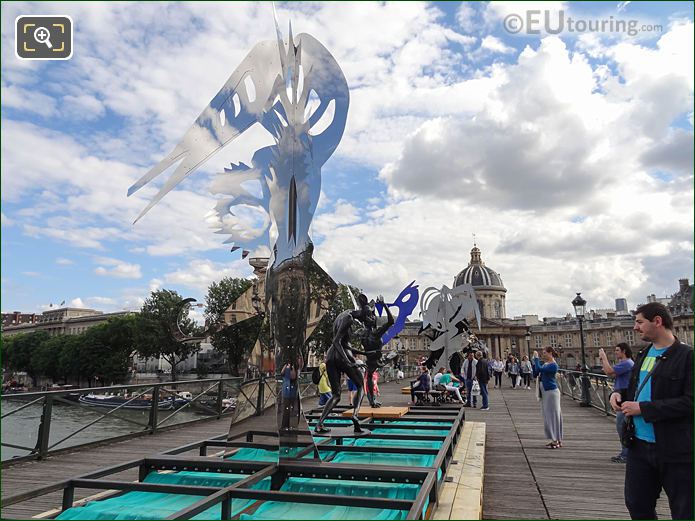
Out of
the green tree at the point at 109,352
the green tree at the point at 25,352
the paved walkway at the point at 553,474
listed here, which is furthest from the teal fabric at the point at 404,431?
the green tree at the point at 25,352

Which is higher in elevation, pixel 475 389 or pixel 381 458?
pixel 381 458

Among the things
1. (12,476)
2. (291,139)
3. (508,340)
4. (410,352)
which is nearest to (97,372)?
(12,476)

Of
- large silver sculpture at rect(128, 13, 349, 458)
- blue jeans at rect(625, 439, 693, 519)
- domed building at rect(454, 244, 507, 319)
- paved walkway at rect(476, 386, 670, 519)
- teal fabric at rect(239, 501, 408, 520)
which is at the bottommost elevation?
paved walkway at rect(476, 386, 670, 519)

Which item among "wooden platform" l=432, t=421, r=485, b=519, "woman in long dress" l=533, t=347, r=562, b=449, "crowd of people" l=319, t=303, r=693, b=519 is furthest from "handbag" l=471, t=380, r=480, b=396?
"crowd of people" l=319, t=303, r=693, b=519

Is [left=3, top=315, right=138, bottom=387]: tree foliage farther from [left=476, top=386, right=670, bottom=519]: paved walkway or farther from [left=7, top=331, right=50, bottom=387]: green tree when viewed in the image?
[left=476, top=386, right=670, bottom=519]: paved walkway

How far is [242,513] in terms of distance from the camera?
4.36 m

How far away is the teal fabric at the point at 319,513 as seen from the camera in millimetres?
4194

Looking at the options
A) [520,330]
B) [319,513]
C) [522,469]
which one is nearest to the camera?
[319,513]

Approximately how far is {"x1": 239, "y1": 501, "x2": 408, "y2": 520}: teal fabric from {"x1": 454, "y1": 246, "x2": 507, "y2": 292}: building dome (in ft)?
376

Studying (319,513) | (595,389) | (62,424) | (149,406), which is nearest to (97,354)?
(149,406)

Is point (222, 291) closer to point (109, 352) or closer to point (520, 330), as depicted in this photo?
point (109, 352)

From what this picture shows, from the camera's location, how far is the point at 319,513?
4.27m

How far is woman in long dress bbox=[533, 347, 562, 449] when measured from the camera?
9016 mm

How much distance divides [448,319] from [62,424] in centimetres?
1667
